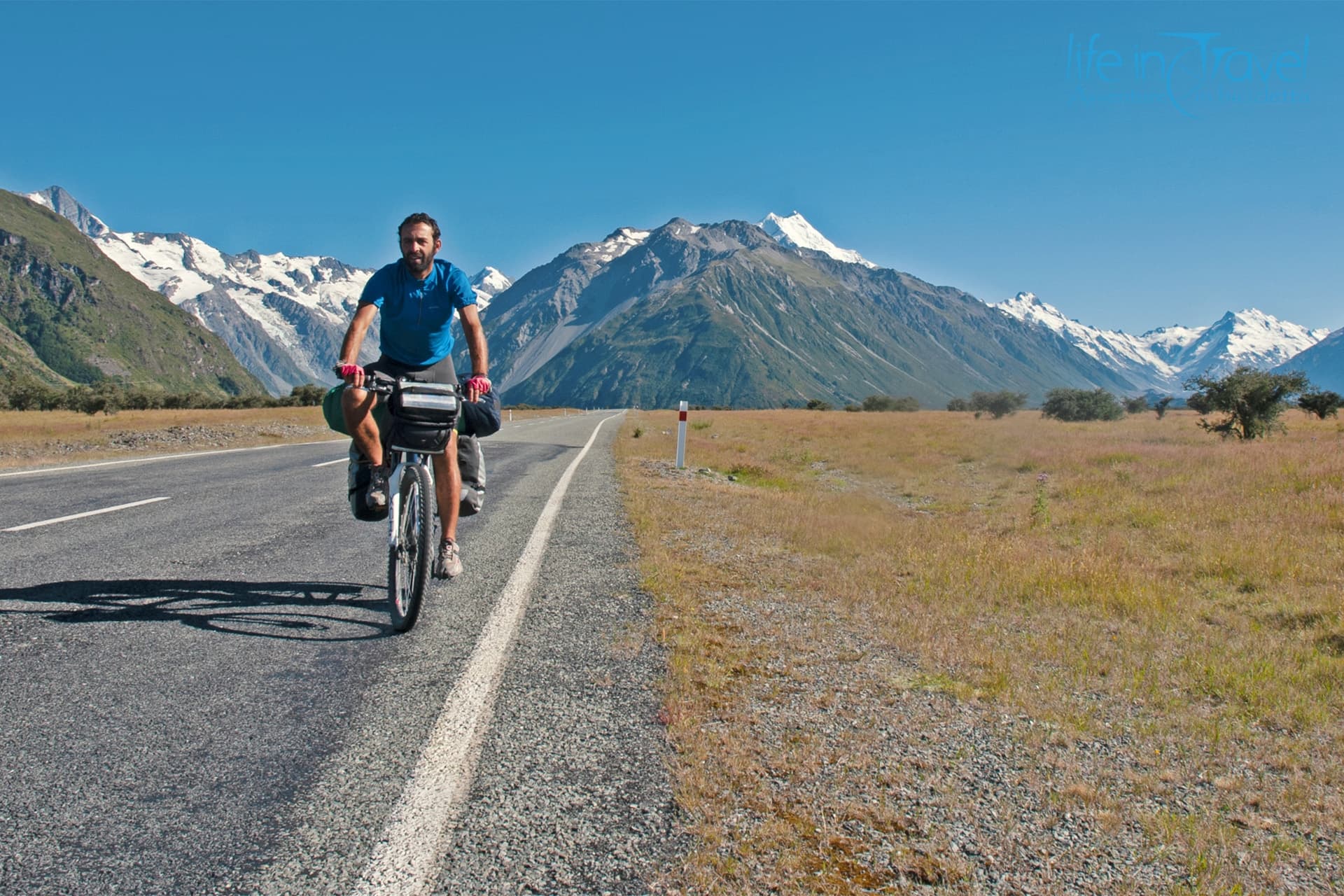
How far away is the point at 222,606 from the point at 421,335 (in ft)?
7.28

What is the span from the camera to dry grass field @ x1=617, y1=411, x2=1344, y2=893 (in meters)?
2.50

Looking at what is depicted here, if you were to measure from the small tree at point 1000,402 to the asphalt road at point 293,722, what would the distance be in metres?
49.7

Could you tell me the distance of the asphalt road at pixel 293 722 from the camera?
7.52 feet

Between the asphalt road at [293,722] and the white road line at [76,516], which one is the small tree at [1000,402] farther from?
the asphalt road at [293,722]

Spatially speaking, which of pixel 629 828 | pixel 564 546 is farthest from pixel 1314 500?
pixel 629 828

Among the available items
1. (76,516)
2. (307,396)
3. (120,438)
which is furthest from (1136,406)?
(76,516)

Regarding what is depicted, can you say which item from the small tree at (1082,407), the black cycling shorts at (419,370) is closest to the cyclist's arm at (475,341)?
the black cycling shorts at (419,370)

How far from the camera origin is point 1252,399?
27.3 m

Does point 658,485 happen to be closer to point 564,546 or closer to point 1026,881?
point 564,546

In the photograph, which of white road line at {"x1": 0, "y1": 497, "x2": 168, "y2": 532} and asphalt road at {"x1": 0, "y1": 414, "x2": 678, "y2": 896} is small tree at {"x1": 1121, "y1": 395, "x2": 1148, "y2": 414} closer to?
white road line at {"x1": 0, "y1": 497, "x2": 168, "y2": 532}

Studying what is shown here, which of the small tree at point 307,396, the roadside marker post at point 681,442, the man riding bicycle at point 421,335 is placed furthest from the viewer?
the small tree at point 307,396

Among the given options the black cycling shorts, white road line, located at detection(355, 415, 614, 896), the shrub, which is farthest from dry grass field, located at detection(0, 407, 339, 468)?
the shrub

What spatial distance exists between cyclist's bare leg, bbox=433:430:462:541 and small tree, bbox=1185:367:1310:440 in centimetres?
3078

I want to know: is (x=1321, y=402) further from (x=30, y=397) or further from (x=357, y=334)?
(x=30, y=397)
